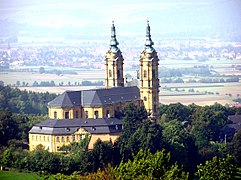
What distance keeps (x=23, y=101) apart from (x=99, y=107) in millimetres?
29681

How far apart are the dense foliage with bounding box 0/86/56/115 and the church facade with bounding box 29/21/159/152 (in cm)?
2054

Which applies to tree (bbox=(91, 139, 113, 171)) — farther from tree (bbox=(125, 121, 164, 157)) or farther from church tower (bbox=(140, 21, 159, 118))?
church tower (bbox=(140, 21, 159, 118))

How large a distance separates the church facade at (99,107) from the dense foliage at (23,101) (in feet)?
67.4

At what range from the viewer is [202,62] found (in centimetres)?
17375

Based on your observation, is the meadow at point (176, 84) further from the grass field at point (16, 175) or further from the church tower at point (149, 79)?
the grass field at point (16, 175)

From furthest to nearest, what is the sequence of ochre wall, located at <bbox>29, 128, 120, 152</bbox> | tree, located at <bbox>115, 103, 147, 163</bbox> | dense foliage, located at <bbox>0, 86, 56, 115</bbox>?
dense foliage, located at <bbox>0, 86, 56, 115</bbox> → ochre wall, located at <bbox>29, 128, 120, 152</bbox> → tree, located at <bbox>115, 103, 147, 163</bbox>

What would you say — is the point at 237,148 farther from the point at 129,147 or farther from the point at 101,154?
the point at 101,154

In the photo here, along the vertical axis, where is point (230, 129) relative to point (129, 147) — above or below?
below

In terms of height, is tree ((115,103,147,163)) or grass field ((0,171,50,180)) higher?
tree ((115,103,147,163))

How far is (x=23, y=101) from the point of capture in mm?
90875

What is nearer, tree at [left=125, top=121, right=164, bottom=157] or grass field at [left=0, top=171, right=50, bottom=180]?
grass field at [left=0, top=171, right=50, bottom=180]

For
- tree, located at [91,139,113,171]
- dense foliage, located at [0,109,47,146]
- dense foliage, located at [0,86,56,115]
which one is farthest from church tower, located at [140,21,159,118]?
dense foliage, located at [0,86,56,115]

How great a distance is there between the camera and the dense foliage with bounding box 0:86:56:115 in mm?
87600

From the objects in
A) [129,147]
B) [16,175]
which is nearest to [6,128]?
[129,147]
